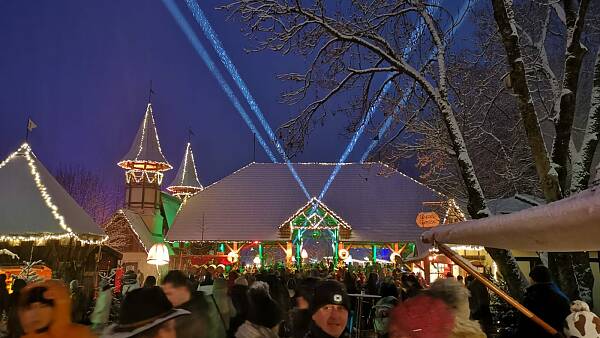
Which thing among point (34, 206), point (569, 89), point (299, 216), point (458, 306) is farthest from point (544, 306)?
point (299, 216)

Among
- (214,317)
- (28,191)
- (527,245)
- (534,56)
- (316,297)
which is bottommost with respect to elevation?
(214,317)

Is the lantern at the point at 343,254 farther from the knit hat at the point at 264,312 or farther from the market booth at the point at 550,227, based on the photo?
the knit hat at the point at 264,312

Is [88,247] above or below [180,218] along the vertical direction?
below

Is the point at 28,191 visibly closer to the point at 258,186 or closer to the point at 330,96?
the point at 330,96

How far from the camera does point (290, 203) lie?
1454 inches

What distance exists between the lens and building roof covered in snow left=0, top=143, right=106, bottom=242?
18.3 meters

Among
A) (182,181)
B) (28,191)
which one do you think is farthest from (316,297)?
(182,181)

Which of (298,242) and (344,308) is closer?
(344,308)

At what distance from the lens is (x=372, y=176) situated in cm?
3859

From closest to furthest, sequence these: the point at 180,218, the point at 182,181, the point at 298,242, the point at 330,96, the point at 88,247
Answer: the point at 330,96, the point at 88,247, the point at 298,242, the point at 180,218, the point at 182,181

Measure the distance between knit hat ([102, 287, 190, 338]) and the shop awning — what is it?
7.26 ft

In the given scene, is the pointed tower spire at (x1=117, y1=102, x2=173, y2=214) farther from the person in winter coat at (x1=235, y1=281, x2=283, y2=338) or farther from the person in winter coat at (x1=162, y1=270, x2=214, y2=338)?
the person in winter coat at (x1=235, y1=281, x2=283, y2=338)

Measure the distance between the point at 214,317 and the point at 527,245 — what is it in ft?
10.4

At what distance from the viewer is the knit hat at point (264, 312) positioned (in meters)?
4.05
